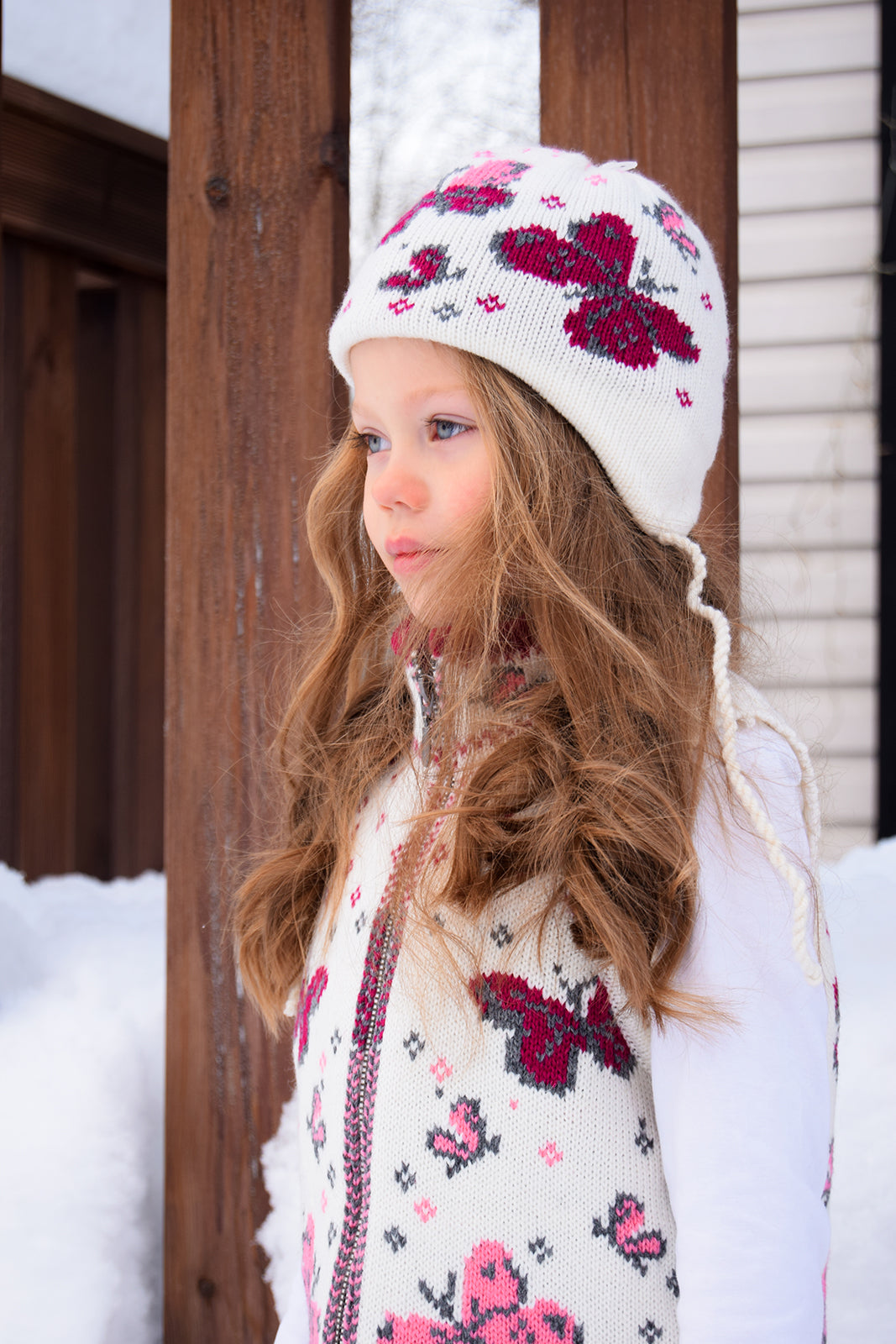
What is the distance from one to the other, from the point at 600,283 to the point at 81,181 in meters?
2.24

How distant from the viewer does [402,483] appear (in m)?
1.19

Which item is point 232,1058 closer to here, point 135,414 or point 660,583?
point 660,583

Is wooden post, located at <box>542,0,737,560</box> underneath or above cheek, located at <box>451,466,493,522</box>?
above

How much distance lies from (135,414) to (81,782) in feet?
3.67

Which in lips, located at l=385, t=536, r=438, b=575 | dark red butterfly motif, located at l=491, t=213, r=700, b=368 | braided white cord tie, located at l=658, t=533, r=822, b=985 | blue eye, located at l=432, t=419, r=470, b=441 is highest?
dark red butterfly motif, located at l=491, t=213, r=700, b=368

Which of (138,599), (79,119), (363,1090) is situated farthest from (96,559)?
(363,1090)

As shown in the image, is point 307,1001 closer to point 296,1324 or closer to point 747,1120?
point 296,1324

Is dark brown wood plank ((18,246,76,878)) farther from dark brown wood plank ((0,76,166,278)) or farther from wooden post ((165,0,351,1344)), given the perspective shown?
wooden post ((165,0,351,1344))

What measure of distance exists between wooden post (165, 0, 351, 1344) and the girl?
0.40m

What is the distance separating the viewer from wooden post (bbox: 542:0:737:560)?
5.06 feet

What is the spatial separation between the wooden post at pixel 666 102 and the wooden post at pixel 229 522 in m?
0.34

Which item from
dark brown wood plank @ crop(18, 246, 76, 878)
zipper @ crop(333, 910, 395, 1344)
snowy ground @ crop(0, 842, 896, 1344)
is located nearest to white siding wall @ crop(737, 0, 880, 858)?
snowy ground @ crop(0, 842, 896, 1344)

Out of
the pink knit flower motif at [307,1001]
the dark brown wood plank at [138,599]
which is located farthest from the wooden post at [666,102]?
the dark brown wood plank at [138,599]

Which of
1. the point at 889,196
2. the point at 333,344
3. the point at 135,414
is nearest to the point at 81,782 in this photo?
the point at 135,414
